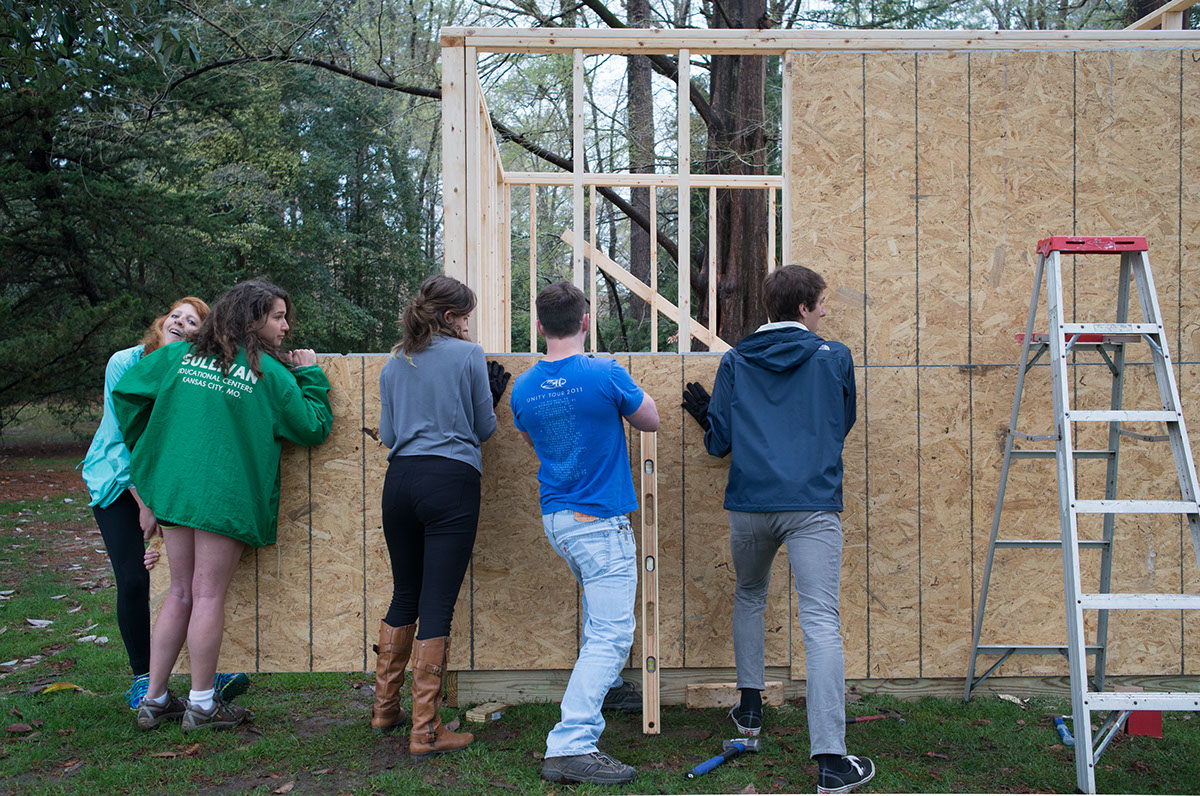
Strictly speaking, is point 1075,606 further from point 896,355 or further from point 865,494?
point 896,355

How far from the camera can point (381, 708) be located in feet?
11.2

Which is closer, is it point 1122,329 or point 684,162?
point 1122,329

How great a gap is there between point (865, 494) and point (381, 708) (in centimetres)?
241

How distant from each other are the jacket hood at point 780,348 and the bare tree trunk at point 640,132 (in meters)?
7.77

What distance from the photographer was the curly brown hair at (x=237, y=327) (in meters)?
3.39

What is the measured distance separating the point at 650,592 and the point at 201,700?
77.9 inches

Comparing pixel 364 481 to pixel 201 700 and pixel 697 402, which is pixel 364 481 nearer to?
pixel 201 700

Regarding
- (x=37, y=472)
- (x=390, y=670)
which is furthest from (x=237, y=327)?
(x=37, y=472)

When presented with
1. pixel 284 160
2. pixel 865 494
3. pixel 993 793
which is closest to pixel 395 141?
pixel 284 160

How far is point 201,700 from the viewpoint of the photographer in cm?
341

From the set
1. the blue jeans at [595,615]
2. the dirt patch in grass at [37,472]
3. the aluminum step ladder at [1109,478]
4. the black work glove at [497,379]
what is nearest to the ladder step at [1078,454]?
the aluminum step ladder at [1109,478]

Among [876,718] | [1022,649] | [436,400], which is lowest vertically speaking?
[876,718]

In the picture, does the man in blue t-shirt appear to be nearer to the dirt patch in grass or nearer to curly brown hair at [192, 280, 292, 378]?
curly brown hair at [192, 280, 292, 378]

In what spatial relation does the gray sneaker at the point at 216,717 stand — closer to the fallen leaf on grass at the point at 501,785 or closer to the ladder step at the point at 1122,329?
the fallen leaf on grass at the point at 501,785
